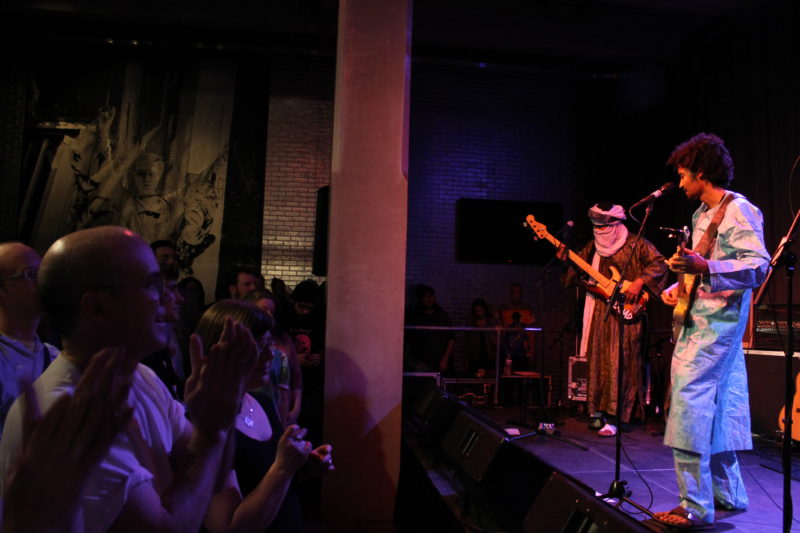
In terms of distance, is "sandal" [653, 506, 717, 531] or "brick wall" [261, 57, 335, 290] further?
"brick wall" [261, 57, 335, 290]

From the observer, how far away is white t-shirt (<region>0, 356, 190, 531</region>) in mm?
1012

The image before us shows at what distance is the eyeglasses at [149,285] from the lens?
3.89ft

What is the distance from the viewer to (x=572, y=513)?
182 cm

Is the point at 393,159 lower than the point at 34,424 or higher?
higher

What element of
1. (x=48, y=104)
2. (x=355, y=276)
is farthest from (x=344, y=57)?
(x=48, y=104)

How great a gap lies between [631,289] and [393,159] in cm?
250

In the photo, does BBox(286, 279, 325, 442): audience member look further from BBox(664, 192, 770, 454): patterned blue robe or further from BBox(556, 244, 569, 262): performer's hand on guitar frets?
BBox(664, 192, 770, 454): patterned blue robe

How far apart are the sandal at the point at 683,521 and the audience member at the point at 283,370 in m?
1.96

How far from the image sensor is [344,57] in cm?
407

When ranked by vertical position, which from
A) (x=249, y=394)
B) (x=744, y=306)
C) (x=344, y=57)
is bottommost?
(x=249, y=394)

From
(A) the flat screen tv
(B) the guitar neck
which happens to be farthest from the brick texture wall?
(B) the guitar neck

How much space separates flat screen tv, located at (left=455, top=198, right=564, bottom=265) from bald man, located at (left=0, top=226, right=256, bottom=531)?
340 inches

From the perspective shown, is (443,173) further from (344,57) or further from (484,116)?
(344,57)

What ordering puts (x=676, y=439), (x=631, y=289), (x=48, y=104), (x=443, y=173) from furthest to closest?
(x=443, y=173), (x=48, y=104), (x=631, y=289), (x=676, y=439)
